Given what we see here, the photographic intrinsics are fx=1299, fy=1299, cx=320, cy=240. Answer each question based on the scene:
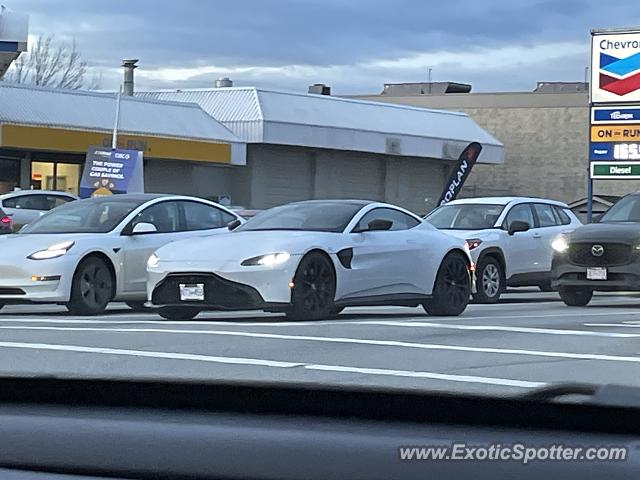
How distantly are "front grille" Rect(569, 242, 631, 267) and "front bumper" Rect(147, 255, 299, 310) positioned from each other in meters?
5.68

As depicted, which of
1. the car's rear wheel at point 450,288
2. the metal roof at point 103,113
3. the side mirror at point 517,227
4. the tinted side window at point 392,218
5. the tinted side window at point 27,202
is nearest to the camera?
the tinted side window at point 392,218

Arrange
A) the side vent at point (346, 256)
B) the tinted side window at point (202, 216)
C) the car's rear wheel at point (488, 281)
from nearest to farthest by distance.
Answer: the side vent at point (346, 256) < the tinted side window at point (202, 216) < the car's rear wheel at point (488, 281)

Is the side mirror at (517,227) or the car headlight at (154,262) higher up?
the side mirror at (517,227)

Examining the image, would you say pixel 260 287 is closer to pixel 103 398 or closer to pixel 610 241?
pixel 610 241

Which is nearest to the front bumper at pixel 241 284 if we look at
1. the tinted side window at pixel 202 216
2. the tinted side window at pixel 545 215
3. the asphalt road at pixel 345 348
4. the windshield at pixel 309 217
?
the asphalt road at pixel 345 348

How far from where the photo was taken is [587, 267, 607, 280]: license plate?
1677 centimetres

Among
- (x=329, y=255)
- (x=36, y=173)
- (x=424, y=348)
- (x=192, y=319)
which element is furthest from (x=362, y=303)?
(x=36, y=173)

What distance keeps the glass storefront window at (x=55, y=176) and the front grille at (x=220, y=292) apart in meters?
27.0

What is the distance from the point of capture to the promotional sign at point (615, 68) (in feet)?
93.1

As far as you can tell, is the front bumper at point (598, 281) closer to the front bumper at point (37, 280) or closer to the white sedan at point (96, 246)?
the white sedan at point (96, 246)

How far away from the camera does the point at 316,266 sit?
12852 millimetres

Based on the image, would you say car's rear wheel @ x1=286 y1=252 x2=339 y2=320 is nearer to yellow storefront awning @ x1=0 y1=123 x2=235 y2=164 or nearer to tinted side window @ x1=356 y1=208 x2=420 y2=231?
tinted side window @ x1=356 y1=208 x2=420 y2=231

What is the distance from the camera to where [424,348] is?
10.9 metres

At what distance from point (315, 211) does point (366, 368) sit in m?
4.78
